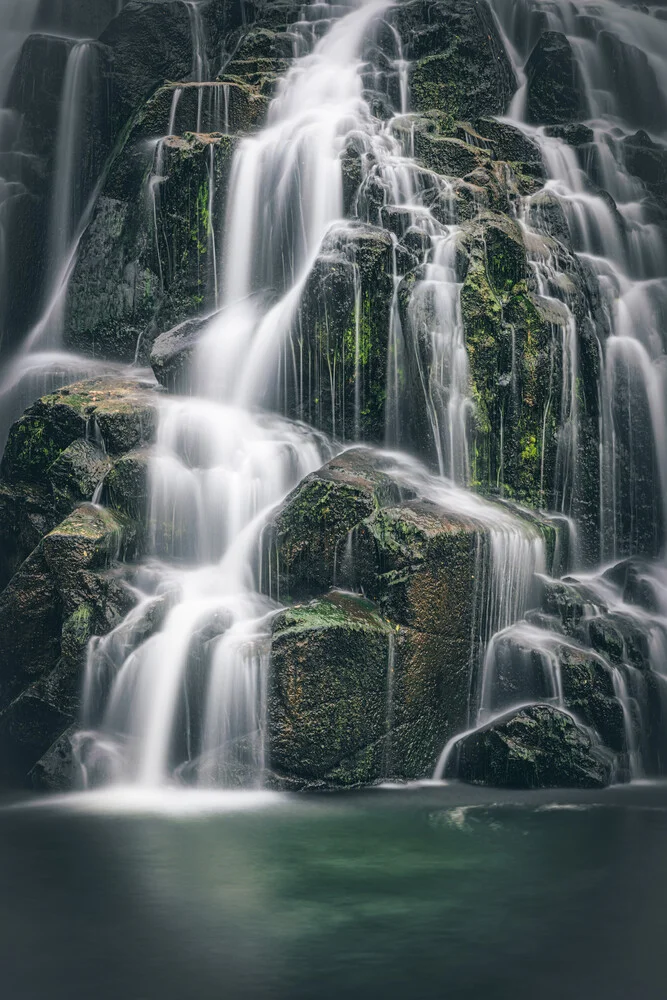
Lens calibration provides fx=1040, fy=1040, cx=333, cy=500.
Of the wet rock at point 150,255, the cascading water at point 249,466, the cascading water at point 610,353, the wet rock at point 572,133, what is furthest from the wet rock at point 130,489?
the wet rock at point 572,133

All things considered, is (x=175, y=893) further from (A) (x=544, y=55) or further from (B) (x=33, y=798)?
(A) (x=544, y=55)

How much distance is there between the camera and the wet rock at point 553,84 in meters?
24.8

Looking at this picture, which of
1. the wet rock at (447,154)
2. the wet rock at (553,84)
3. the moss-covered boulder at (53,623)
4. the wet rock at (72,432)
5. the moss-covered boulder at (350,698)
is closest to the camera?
the moss-covered boulder at (350,698)

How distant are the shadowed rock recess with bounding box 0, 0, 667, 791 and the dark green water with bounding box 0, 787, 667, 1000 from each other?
Answer: 1210 mm

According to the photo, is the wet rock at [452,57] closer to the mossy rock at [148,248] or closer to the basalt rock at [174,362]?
the mossy rock at [148,248]

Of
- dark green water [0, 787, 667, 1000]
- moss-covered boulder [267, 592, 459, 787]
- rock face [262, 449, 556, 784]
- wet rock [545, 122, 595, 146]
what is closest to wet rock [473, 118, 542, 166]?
wet rock [545, 122, 595, 146]

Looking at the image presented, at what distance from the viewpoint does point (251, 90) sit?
20219mm

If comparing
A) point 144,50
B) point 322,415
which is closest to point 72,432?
point 322,415

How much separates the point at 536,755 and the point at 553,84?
18954mm

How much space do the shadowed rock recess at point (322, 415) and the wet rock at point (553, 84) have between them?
2.26 meters

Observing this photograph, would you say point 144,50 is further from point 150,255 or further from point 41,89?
point 150,255

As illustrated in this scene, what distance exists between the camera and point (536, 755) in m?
11.2

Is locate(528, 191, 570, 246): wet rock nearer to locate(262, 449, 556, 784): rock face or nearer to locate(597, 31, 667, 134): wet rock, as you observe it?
locate(262, 449, 556, 784): rock face

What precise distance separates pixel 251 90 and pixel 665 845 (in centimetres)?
1615
